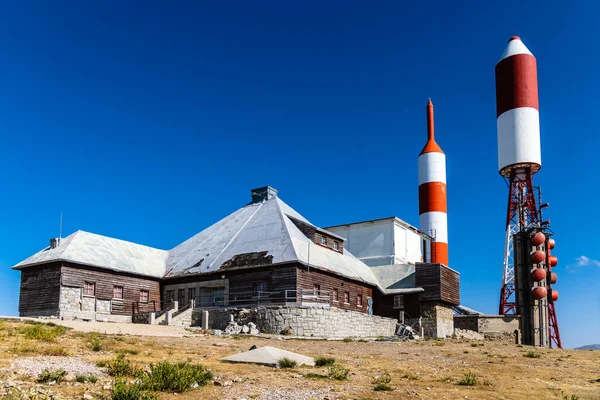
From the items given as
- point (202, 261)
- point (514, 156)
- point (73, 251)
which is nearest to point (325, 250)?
point (202, 261)

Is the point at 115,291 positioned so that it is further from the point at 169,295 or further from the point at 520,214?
the point at 520,214

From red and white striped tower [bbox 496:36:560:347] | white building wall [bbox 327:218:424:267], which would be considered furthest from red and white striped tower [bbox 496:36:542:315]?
white building wall [bbox 327:218:424:267]

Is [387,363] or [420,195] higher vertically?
[420,195]

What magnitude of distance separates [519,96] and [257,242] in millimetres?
27590

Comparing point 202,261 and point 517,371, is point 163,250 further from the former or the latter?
point 517,371

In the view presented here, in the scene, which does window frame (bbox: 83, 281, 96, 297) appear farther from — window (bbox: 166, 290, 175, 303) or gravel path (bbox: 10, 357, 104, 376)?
gravel path (bbox: 10, 357, 104, 376)

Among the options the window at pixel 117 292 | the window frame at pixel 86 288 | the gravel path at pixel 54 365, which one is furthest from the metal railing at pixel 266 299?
the gravel path at pixel 54 365

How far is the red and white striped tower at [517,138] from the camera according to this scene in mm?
52594

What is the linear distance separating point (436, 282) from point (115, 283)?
72.0 ft

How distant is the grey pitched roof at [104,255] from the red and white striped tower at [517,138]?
29678 millimetres

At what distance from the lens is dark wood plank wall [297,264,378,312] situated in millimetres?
36688

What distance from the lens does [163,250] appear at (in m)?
47.0

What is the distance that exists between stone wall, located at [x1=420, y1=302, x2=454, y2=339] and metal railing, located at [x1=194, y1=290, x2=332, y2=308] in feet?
24.6

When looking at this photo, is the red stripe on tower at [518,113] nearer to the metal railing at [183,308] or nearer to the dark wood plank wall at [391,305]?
the dark wood plank wall at [391,305]
